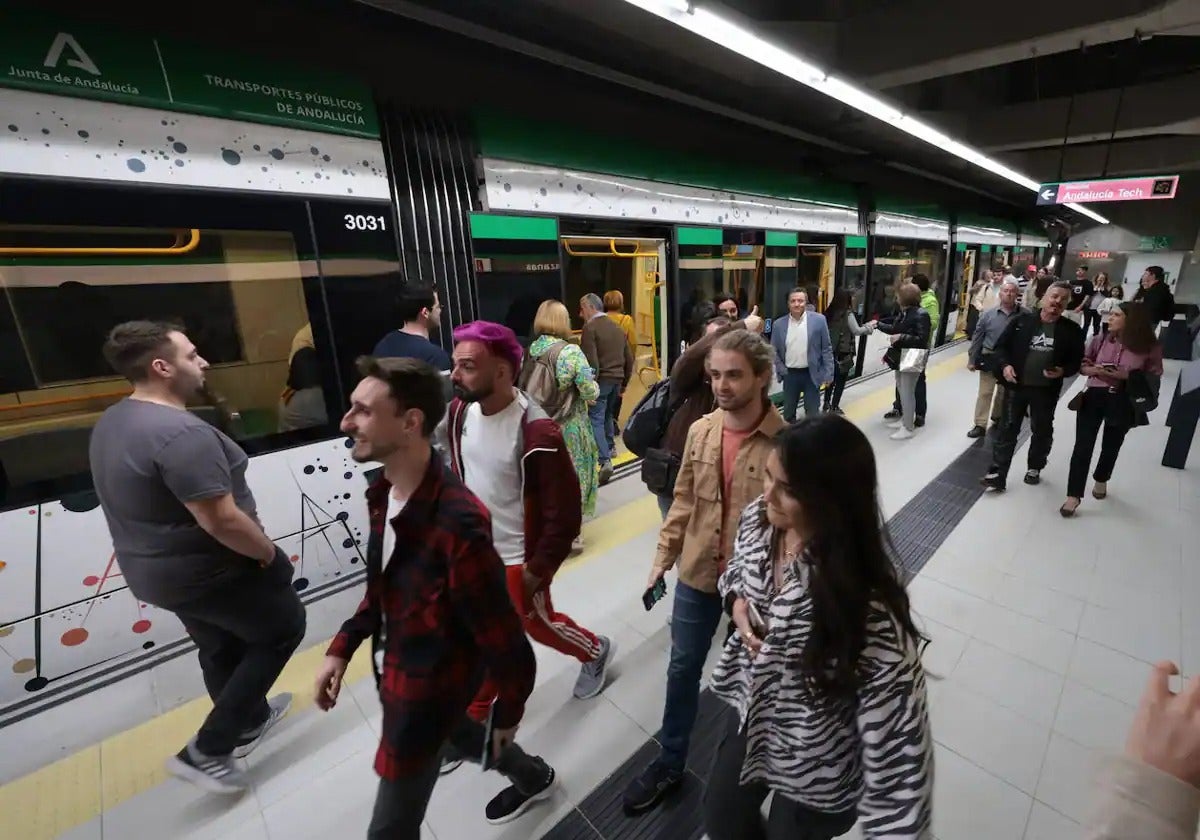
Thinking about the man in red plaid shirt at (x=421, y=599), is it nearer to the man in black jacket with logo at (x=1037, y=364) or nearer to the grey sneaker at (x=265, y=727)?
the grey sneaker at (x=265, y=727)

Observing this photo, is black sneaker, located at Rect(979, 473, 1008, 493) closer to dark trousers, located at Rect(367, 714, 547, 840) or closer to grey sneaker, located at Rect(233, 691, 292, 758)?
dark trousers, located at Rect(367, 714, 547, 840)

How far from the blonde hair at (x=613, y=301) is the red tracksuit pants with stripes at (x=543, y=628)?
3115mm

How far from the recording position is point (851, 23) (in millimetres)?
5367

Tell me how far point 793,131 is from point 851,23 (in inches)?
42.1

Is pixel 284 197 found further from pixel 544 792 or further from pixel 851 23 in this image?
pixel 851 23

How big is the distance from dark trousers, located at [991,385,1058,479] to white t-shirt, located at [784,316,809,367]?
1.64m

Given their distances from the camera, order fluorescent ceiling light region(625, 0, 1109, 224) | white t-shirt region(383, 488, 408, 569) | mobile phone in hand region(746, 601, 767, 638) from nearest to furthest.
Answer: mobile phone in hand region(746, 601, 767, 638), white t-shirt region(383, 488, 408, 569), fluorescent ceiling light region(625, 0, 1109, 224)

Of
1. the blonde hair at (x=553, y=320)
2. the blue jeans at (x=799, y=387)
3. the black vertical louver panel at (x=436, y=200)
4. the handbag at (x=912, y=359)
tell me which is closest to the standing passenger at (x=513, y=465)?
the blonde hair at (x=553, y=320)

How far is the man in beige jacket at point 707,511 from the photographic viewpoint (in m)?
1.51

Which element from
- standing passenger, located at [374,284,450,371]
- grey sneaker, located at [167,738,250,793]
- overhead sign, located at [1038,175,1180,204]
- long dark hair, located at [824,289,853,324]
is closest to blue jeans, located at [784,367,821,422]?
long dark hair, located at [824,289,853,324]

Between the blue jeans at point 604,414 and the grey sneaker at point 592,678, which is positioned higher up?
the blue jeans at point 604,414

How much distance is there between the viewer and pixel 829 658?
3.03ft

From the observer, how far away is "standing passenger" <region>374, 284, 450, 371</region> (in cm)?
280

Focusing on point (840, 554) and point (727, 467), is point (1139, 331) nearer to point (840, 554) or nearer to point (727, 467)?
point (727, 467)
